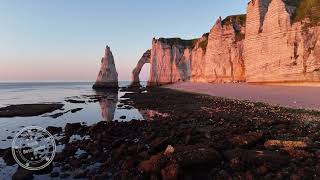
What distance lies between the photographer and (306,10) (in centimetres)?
4350

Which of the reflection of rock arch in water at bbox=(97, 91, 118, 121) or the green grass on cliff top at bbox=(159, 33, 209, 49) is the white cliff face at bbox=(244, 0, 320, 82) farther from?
the green grass on cliff top at bbox=(159, 33, 209, 49)

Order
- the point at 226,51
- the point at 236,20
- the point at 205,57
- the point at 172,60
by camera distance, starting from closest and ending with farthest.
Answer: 1. the point at 226,51
2. the point at 236,20
3. the point at 205,57
4. the point at 172,60

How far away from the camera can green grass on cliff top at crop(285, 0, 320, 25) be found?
138 ft

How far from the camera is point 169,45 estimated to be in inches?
3812

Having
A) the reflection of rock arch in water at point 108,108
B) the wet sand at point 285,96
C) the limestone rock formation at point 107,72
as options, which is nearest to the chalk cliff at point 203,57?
the limestone rock formation at point 107,72

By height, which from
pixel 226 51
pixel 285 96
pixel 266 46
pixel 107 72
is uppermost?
pixel 226 51

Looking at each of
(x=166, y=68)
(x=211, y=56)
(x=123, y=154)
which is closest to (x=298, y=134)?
(x=123, y=154)

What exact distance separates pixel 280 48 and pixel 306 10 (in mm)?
6552

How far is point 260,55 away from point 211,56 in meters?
20.5

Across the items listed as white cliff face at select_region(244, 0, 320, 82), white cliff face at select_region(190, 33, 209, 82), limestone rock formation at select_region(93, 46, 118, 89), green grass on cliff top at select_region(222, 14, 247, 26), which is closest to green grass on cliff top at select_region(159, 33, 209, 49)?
white cliff face at select_region(190, 33, 209, 82)

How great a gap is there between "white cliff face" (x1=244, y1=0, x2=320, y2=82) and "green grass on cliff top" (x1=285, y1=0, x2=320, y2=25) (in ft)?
3.32

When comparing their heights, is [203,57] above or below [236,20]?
below

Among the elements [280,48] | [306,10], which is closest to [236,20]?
[280,48]

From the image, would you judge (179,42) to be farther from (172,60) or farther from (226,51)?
(226,51)
